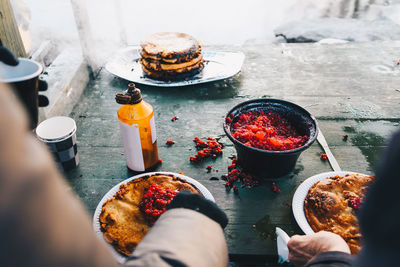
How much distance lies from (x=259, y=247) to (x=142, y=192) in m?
0.67

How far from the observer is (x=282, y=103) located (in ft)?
6.58

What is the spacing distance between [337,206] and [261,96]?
4.68 ft

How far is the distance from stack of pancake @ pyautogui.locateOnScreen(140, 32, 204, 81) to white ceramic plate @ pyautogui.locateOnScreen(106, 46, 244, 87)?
65 mm

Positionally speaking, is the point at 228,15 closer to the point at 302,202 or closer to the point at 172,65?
the point at 172,65

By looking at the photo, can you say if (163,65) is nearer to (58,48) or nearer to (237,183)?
(237,183)

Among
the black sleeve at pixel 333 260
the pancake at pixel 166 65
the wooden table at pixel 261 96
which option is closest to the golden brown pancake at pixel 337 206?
the wooden table at pixel 261 96

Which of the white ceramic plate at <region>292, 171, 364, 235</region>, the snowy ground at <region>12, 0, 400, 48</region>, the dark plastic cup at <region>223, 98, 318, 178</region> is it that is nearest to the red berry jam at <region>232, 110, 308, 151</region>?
the dark plastic cup at <region>223, 98, 318, 178</region>

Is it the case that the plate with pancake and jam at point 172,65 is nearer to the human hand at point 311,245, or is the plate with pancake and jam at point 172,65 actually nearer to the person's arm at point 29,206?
the human hand at point 311,245

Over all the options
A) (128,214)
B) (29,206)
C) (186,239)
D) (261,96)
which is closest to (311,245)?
(186,239)

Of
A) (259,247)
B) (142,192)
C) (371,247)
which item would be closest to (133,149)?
(142,192)

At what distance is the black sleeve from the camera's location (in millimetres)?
1041

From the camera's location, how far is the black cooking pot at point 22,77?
1.18m

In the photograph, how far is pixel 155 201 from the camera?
5.05 ft

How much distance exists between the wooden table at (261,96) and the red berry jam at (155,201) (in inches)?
13.2
